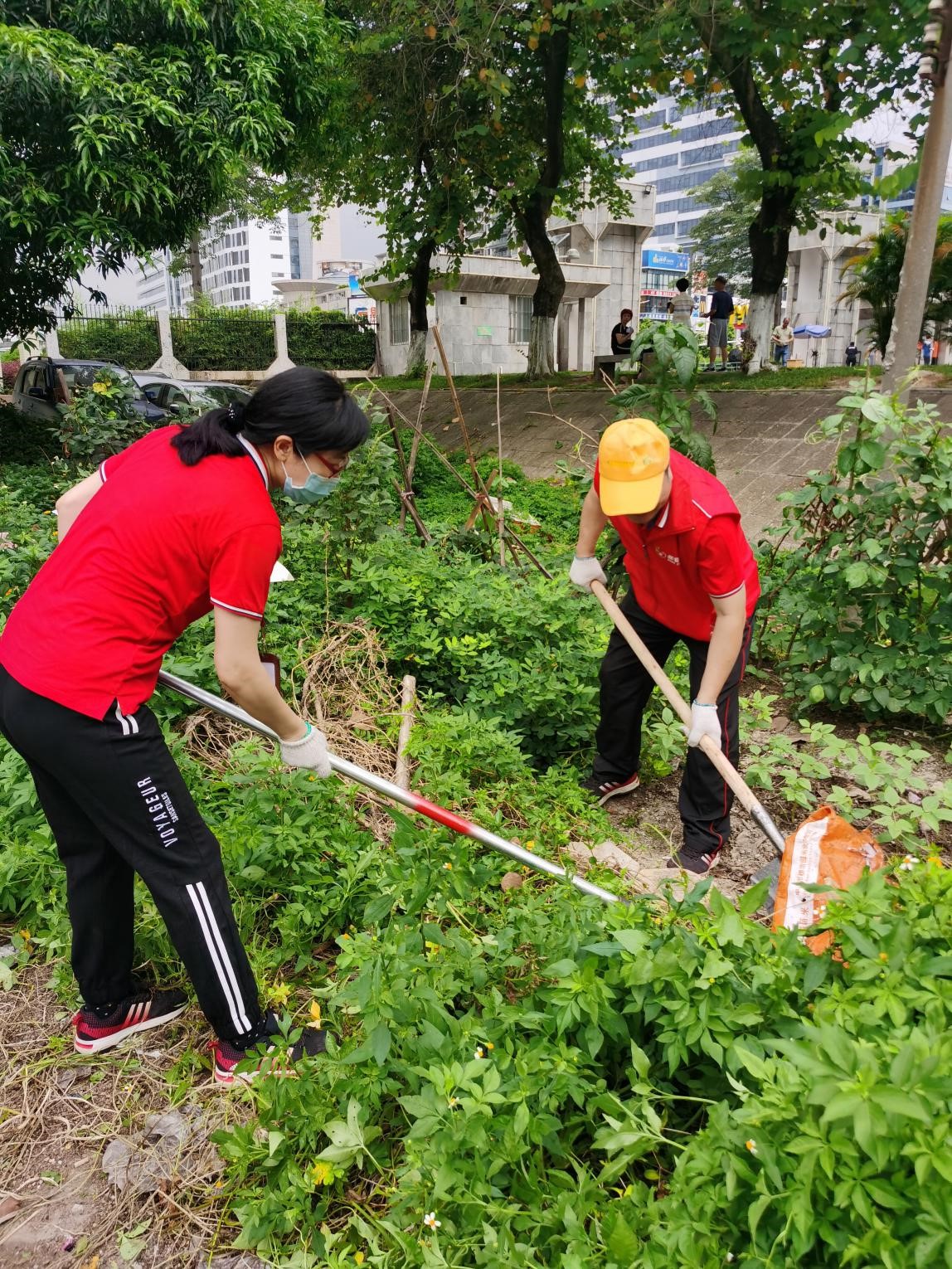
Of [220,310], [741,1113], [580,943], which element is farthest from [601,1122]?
[220,310]

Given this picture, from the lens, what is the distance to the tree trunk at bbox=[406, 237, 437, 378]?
17.1m

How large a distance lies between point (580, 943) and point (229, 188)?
9842 mm

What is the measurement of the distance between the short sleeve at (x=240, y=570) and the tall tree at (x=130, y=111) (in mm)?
6708

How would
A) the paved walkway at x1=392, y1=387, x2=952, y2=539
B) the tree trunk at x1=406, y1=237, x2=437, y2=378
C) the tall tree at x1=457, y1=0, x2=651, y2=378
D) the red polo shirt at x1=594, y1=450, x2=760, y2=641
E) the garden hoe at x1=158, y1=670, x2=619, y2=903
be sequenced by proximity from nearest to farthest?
the garden hoe at x1=158, y1=670, x2=619, y2=903, the red polo shirt at x1=594, y1=450, x2=760, y2=641, the paved walkway at x1=392, y1=387, x2=952, y2=539, the tall tree at x1=457, y1=0, x2=651, y2=378, the tree trunk at x1=406, y1=237, x2=437, y2=378

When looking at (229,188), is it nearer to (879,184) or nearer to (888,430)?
(879,184)

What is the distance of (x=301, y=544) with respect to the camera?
16.0 feet

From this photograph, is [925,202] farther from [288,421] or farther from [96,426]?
[96,426]

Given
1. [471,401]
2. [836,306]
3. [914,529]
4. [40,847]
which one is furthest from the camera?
[836,306]

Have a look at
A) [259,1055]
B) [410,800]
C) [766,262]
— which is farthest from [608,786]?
[766,262]

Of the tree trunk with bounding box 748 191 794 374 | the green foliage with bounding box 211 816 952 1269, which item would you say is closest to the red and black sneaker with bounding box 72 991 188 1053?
the green foliage with bounding box 211 816 952 1269

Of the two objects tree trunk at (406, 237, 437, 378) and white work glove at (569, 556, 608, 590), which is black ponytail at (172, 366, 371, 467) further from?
tree trunk at (406, 237, 437, 378)

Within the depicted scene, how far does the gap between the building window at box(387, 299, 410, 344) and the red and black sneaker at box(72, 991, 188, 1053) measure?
24882mm

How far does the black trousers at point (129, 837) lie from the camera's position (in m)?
1.94

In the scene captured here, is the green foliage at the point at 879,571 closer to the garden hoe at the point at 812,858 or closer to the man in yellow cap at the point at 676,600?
the man in yellow cap at the point at 676,600
